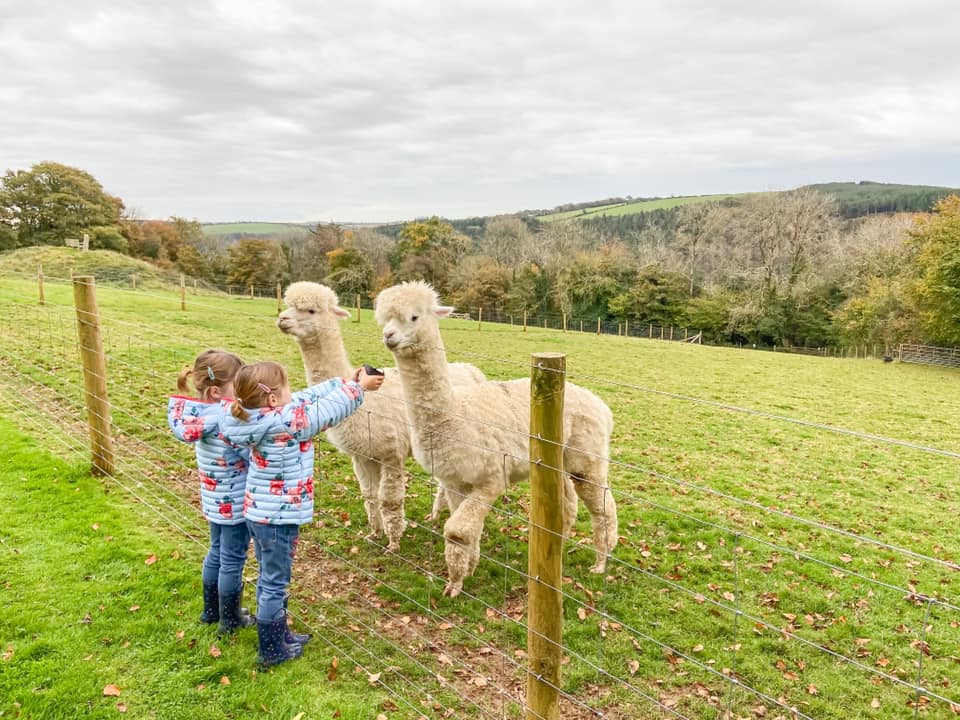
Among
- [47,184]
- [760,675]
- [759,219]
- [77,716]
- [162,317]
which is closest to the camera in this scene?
[77,716]

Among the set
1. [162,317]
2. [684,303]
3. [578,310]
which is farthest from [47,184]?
[684,303]

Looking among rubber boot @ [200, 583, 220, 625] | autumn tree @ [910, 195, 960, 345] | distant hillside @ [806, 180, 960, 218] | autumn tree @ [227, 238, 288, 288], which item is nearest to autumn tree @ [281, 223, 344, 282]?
autumn tree @ [227, 238, 288, 288]

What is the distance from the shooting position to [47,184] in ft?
136

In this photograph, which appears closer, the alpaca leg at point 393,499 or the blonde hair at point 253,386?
the blonde hair at point 253,386

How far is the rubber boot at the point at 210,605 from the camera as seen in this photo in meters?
3.70

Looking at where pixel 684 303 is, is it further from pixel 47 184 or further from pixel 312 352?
pixel 47 184

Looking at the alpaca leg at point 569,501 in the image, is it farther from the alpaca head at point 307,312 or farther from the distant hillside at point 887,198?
the distant hillside at point 887,198

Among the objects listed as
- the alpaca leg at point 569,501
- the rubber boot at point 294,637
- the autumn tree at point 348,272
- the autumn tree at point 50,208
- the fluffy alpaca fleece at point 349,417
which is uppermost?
the autumn tree at point 50,208

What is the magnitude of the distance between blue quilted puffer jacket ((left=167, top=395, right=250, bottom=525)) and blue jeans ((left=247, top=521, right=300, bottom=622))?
0.24 m

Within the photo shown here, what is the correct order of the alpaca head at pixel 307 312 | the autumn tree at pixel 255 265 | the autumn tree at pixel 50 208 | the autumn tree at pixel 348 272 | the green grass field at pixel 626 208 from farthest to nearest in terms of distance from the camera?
the green grass field at pixel 626 208 → the autumn tree at pixel 255 265 → the autumn tree at pixel 348 272 → the autumn tree at pixel 50 208 → the alpaca head at pixel 307 312

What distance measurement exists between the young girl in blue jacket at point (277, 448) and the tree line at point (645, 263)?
3461cm

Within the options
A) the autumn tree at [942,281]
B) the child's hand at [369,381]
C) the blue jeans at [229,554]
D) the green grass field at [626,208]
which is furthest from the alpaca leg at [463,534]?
the green grass field at [626,208]

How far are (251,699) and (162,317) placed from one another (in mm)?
18749

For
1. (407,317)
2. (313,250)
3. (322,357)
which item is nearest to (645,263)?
(313,250)
